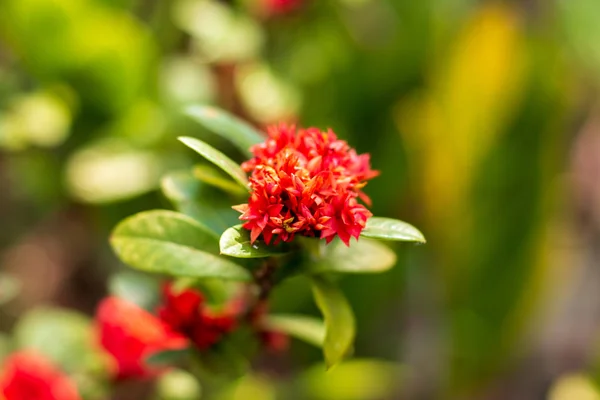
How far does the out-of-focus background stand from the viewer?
1.18 metres

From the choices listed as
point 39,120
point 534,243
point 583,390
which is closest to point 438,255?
point 534,243

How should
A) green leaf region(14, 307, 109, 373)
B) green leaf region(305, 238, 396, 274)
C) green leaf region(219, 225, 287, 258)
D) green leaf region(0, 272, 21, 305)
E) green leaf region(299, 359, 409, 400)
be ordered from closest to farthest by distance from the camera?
green leaf region(219, 225, 287, 258)
green leaf region(305, 238, 396, 274)
green leaf region(0, 272, 21, 305)
green leaf region(14, 307, 109, 373)
green leaf region(299, 359, 409, 400)

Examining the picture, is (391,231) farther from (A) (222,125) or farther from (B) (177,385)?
(B) (177,385)

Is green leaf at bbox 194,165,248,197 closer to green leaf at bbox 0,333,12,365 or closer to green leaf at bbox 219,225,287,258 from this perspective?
green leaf at bbox 219,225,287,258

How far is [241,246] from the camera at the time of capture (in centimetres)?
48

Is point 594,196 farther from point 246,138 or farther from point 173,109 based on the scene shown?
point 246,138

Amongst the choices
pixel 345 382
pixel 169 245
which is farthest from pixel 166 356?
pixel 345 382

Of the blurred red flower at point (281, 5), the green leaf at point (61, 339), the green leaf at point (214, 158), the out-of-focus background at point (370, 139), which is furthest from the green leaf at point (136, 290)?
the blurred red flower at point (281, 5)

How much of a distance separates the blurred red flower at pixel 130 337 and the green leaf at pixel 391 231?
0.28 metres

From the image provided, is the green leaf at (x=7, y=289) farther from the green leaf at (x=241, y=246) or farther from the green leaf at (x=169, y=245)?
the green leaf at (x=241, y=246)

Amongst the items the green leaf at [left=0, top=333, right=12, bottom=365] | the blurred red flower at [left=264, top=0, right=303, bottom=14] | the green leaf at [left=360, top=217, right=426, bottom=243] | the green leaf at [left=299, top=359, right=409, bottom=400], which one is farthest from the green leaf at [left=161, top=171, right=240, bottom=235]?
the blurred red flower at [left=264, top=0, right=303, bottom=14]

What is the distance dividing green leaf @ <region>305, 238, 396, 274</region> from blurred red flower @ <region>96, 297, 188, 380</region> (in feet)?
0.69

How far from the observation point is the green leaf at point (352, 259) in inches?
22.4

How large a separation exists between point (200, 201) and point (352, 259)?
0.13 m
